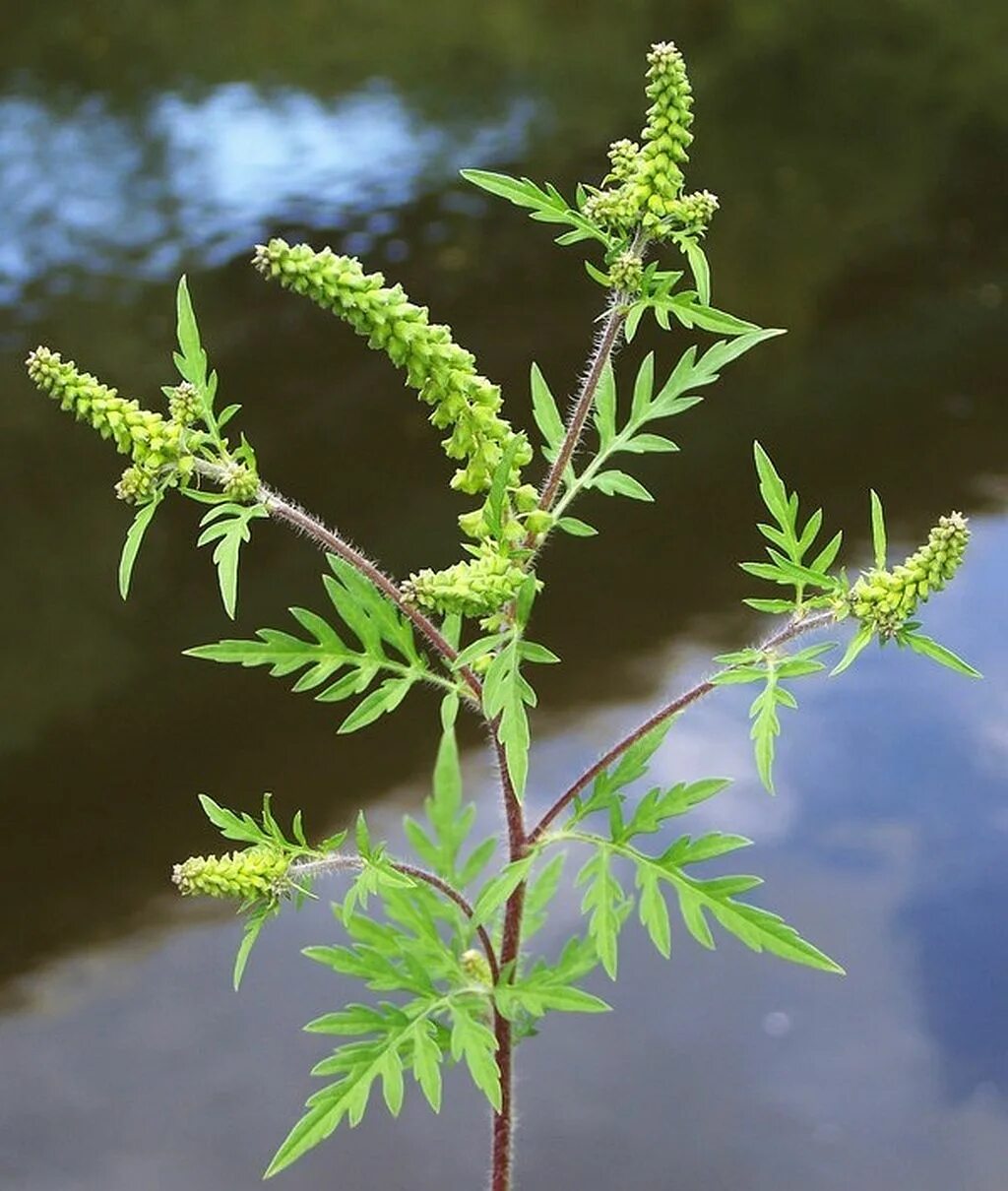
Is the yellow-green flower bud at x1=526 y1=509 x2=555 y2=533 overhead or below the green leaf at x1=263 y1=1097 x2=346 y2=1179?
overhead

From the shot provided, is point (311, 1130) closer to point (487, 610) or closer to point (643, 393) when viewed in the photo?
point (487, 610)

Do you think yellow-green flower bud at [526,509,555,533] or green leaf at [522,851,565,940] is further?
green leaf at [522,851,565,940]

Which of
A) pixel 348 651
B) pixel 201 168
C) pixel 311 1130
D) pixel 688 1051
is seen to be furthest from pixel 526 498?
pixel 201 168

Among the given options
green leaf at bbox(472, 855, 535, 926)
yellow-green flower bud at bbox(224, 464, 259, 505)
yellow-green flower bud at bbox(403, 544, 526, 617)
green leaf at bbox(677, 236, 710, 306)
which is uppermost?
green leaf at bbox(677, 236, 710, 306)

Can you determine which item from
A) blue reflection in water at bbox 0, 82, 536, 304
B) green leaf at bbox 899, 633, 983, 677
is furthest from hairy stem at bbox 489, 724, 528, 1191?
blue reflection in water at bbox 0, 82, 536, 304

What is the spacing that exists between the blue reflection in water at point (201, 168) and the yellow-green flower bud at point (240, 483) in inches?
64.1

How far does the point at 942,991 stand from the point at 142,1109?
682 mm

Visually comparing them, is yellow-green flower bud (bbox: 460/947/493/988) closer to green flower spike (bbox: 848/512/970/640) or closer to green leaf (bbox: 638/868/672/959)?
green leaf (bbox: 638/868/672/959)

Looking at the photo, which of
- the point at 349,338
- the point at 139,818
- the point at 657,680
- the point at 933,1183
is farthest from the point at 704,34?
the point at 933,1183

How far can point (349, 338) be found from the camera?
199 cm

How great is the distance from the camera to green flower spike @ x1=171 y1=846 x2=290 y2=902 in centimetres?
65

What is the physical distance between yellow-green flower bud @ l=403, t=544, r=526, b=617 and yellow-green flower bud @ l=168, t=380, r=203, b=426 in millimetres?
137

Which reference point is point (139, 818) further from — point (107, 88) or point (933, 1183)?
point (107, 88)

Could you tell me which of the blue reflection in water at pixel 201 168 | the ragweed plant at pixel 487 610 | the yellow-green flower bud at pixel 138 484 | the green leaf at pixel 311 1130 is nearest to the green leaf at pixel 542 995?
the ragweed plant at pixel 487 610
